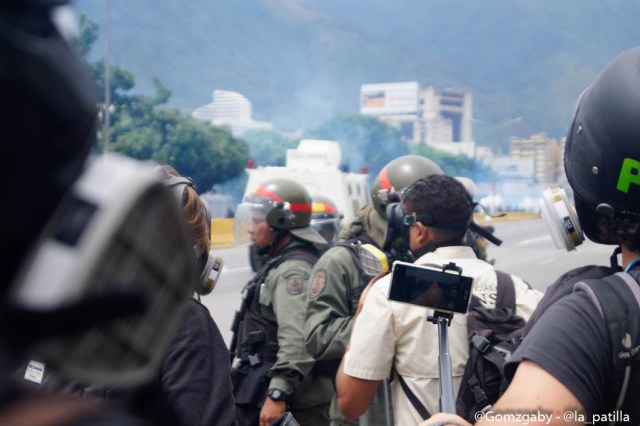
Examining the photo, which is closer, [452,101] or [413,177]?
[413,177]

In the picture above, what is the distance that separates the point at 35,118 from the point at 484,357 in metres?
2.32

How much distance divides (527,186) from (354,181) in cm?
6371

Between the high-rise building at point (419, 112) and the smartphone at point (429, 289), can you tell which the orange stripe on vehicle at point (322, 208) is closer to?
the smartphone at point (429, 289)

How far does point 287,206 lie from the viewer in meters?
5.15

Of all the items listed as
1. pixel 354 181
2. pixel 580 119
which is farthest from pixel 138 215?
pixel 354 181

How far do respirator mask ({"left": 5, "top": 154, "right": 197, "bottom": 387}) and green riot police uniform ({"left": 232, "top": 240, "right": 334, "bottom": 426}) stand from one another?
3.38m

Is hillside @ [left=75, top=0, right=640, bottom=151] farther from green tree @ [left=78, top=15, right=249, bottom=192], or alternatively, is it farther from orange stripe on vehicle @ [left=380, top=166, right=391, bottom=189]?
orange stripe on vehicle @ [left=380, top=166, right=391, bottom=189]

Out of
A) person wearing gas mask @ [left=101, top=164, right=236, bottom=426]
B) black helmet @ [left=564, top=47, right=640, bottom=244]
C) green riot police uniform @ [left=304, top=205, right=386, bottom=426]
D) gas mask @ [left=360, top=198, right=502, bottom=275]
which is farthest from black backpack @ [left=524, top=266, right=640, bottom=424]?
green riot police uniform @ [left=304, top=205, right=386, bottom=426]

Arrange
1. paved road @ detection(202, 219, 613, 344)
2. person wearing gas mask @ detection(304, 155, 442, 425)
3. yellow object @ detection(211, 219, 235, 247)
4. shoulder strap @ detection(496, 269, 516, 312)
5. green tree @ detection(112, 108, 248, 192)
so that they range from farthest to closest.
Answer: green tree @ detection(112, 108, 248, 192)
yellow object @ detection(211, 219, 235, 247)
paved road @ detection(202, 219, 613, 344)
person wearing gas mask @ detection(304, 155, 442, 425)
shoulder strap @ detection(496, 269, 516, 312)

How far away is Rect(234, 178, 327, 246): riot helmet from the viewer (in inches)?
199

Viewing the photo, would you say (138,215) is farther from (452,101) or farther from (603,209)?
(452,101)

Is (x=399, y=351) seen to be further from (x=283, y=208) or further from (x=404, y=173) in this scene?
(x=404, y=173)

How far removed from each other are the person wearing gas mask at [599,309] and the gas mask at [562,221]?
38 centimetres

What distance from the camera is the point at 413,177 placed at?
5.23 m
